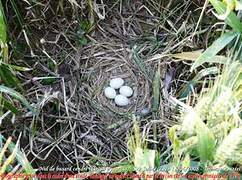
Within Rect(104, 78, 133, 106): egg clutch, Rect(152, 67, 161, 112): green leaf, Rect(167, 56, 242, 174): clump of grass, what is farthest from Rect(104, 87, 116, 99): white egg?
Rect(167, 56, 242, 174): clump of grass

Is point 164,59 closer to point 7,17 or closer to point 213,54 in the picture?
point 213,54

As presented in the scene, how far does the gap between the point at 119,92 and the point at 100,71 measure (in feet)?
0.34

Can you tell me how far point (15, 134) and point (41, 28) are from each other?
40 centimetres

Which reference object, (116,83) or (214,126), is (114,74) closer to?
(116,83)

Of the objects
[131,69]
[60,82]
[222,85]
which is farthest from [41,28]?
[222,85]

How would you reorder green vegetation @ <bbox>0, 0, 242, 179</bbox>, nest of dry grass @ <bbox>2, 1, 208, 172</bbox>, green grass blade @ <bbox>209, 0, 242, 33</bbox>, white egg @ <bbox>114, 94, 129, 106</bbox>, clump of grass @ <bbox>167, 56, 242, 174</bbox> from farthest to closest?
white egg @ <bbox>114, 94, 129, 106</bbox> → nest of dry grass @ <bbox>2, 1, 208, 172</bbox> → green vegetation @ <bbox>0, 0, 242, 179</bbox> → green grass blade @ <bbox>209, 0, 242, 33</bbox> → clump of grass @ <bbox>167, 56, 242, 174</bbox>

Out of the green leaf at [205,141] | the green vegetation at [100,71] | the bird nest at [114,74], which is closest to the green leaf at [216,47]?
the green vegetation at [100,71]

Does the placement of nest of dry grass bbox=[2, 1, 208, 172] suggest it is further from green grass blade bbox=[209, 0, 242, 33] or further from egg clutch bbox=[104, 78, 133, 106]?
green grass blade bbox=[209, 0, 242, 33]

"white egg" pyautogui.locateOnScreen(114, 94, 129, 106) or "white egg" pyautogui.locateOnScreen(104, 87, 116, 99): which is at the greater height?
"white egg" pyautogui.locateOnScreen(104, 87, 116, 99)

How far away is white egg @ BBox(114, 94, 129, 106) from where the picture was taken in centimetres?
169

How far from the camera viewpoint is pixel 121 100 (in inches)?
66.4

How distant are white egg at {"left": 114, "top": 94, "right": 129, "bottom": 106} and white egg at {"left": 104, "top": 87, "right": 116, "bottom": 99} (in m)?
0.01

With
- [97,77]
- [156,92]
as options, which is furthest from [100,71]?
[156,92]

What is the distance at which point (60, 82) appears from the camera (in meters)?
1.67
